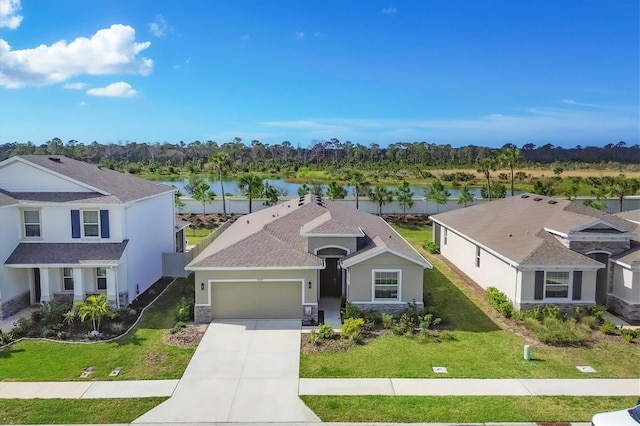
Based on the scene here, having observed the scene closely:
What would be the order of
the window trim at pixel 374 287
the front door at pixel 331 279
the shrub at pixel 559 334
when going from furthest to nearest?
the front door at pixel 331 279
the window trim at pixel 374 287
the shrub at pixel 559 334

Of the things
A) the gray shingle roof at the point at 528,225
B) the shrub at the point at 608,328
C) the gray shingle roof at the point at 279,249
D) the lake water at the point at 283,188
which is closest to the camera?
the shrub at the point at 608,328

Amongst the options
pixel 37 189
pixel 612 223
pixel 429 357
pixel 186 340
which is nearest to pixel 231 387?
pixel 186 340

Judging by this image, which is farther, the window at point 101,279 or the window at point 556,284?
the window at point 101,279

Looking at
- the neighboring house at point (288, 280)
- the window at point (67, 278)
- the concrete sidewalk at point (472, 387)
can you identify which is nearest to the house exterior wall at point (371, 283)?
the neighboring house at point (288, 280)

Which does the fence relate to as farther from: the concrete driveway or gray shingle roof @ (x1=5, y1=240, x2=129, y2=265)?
the concrete driveway

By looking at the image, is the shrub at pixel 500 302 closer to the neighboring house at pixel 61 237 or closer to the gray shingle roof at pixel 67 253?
the neighboring house at pixel 61 237

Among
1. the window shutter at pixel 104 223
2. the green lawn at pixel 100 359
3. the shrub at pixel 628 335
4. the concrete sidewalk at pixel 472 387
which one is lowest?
the green lawn at pixel 100 359

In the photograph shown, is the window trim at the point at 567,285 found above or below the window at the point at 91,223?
below
